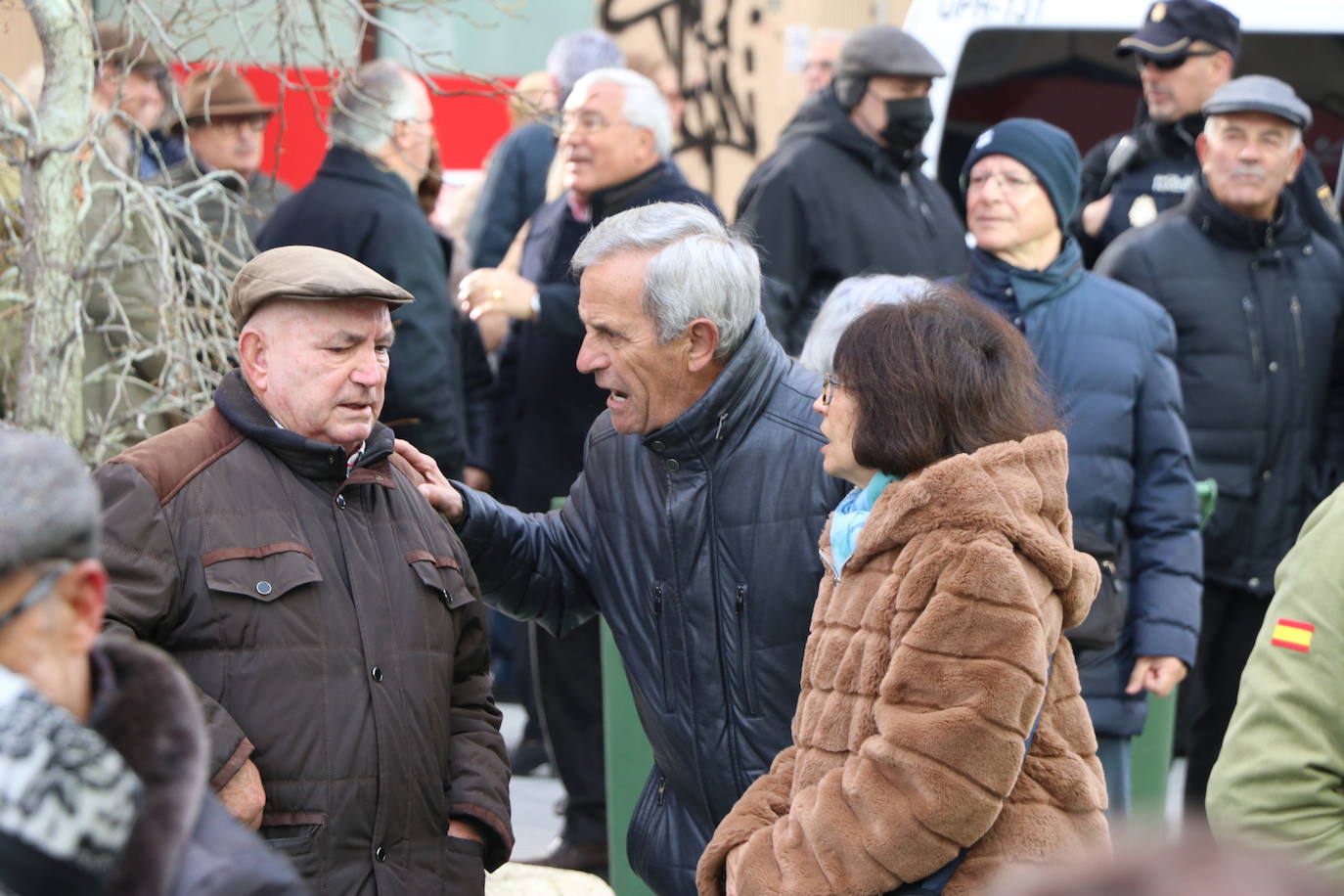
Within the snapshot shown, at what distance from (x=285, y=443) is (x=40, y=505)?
136cm

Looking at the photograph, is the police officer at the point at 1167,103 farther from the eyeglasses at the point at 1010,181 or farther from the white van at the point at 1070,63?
the eyeglasses at the point at 1010,181

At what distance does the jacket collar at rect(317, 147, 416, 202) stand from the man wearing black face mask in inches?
42.4

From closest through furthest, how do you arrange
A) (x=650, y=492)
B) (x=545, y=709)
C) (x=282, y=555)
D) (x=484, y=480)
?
(x=282, y=555)
(x=650, y=492)
(x=545, y=709)
(x=484, y=480)

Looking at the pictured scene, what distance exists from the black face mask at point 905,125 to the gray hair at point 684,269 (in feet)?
7.29

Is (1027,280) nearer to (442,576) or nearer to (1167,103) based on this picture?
(442,576)

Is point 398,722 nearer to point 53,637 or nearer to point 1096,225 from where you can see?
point 53,637

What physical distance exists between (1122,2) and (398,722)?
19.5 ft

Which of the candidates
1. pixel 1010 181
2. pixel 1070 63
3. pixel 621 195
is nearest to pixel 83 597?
pixel 1010 181

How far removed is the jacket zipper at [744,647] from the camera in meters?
3.39

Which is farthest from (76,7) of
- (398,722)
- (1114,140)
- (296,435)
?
(1114,140)

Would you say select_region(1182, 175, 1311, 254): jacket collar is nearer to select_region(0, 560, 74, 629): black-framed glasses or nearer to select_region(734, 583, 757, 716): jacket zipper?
select_region(734, 583, 757, 716): jacket zipper

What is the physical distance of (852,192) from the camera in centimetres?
561

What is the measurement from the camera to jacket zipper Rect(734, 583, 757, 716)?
3393mm

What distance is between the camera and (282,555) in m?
2.98
